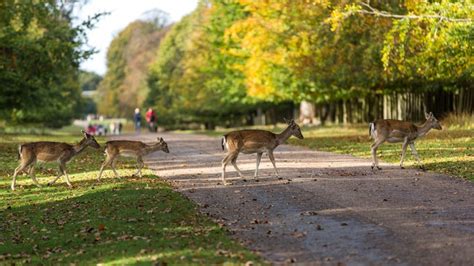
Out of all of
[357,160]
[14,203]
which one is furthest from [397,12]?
[14,203]

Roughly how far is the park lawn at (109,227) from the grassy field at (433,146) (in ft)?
24.2

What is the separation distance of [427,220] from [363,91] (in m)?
35.5

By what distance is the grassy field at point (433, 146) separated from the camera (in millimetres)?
22500

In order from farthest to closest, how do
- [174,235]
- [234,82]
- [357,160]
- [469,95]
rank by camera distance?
[234,82] → [469,95] → [357,160] → [174,235]

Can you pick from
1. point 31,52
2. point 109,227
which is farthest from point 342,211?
point 31,52

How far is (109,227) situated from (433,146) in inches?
→ 688

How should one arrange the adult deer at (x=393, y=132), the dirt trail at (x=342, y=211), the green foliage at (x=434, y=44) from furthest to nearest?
1. the green foliage at (x=434, y=44)
2. the adult deer at (x=393, y=132)
3. the dirt trail at (x=342, y=211)

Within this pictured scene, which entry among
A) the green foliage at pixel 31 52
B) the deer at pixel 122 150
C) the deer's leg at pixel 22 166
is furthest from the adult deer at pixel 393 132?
the green foliage at pixel 31 52

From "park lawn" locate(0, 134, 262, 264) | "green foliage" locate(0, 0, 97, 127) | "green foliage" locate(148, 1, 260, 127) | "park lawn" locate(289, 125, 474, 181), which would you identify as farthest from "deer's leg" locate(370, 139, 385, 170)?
"green foliage" locate(148, 1, 260, 127)

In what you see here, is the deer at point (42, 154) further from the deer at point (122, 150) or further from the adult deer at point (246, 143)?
the adult deer at point (246, 143)

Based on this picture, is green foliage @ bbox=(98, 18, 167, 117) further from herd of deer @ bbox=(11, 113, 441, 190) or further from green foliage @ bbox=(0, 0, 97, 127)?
herd of deer @ bbox=(11, 113, 441, 190)

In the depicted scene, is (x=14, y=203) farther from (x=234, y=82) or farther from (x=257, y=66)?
(x=234, y=82)

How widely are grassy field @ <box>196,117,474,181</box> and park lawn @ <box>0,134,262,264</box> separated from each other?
7.37 metres

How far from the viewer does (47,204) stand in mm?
17891
